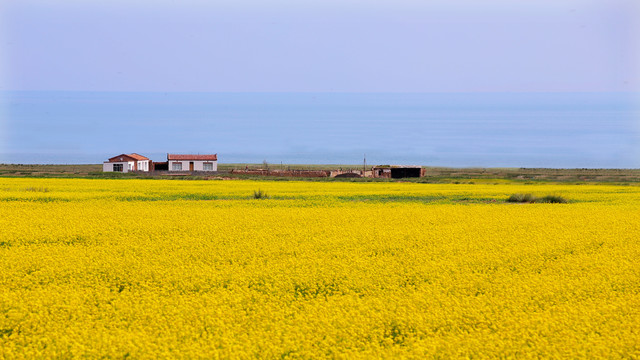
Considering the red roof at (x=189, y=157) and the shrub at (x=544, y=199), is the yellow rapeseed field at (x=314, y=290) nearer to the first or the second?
the shrub at (x=544, y=199)

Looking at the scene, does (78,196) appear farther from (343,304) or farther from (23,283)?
(343,304)

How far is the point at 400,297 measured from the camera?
9516 millimetres

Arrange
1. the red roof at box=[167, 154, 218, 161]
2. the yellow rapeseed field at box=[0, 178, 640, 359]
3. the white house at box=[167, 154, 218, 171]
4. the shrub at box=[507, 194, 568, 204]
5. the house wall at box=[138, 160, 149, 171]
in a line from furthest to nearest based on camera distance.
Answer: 1. the red roof at box=[167, 154, 218, 161]
2. the white house at box=[167, 154, 218, 171]
3. the house wall at box=[138, 160, 149, 171]
4. the shrub at box=[507, 194, 568, 204]
5. the yellow rapeseed field at box=[0, 178, 640, 359]

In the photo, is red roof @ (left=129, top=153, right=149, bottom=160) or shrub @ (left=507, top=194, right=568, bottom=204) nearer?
shrub @ (left=507, top=194, right=568, bottom=204)

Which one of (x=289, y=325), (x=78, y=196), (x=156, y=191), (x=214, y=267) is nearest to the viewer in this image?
(x=289, y=325)

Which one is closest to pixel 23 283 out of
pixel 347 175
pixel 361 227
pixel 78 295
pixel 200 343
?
pixel 78 295

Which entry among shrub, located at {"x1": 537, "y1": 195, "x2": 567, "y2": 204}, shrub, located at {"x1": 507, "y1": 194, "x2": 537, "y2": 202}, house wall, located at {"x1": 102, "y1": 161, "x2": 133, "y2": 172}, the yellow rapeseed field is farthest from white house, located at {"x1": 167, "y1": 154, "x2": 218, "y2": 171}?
the yellow rapeseed field

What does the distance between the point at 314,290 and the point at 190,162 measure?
83002 millimetres

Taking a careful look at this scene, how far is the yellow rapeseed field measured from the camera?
7359 millimetres

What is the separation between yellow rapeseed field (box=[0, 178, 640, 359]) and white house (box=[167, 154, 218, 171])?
2839 inches

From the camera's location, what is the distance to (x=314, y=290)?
32.8ft

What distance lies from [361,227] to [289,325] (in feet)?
33.2

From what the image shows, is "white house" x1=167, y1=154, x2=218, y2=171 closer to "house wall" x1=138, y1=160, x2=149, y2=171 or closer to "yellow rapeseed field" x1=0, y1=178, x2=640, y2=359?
"house wall" x1=138, y1=160, x2=149, y2=171

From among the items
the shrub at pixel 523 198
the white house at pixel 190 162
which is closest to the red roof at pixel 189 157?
the white house at pixel 190 162
